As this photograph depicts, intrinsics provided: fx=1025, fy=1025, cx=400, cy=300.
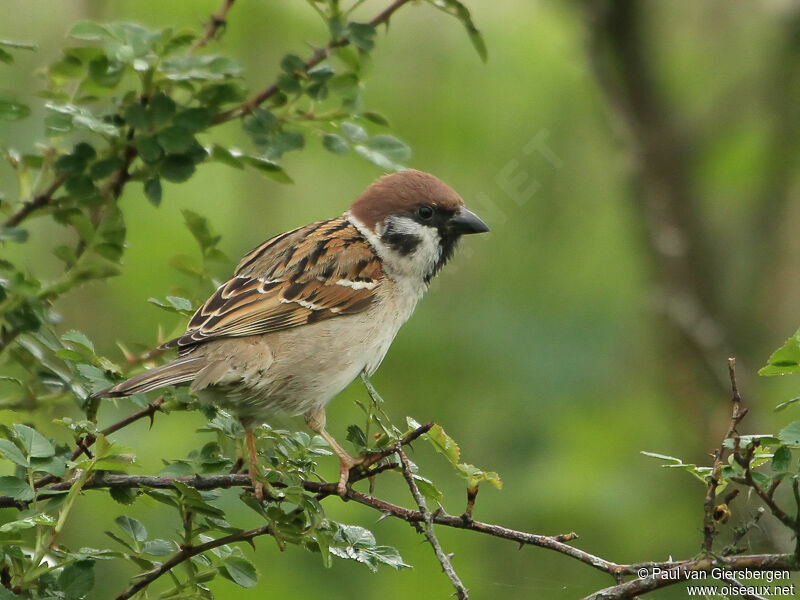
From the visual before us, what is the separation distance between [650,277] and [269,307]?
3.12 meters

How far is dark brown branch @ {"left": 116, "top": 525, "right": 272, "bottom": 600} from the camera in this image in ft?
7.93

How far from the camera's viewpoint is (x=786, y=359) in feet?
7.23

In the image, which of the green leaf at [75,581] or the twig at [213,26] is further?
the twig at [213,26]

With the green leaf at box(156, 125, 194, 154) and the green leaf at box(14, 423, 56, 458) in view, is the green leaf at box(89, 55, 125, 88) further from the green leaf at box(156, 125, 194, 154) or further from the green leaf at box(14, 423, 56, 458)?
the green leaf at box(14, 423, 56, 458)

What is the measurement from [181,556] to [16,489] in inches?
16.3

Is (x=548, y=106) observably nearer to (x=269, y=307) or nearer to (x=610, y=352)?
(x=610, y=352)

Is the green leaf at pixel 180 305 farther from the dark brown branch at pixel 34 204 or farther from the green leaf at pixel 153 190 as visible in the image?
the dark brown branch at pixel 34 204

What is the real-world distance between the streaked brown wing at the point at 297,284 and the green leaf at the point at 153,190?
601mm

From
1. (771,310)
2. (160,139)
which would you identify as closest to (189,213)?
(160,139)

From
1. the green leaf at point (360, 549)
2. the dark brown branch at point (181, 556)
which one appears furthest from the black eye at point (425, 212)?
the dark brown branch at point (181, 556)

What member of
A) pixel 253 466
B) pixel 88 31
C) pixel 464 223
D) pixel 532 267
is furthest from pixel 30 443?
pixel 532 267

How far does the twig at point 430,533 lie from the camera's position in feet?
7.21

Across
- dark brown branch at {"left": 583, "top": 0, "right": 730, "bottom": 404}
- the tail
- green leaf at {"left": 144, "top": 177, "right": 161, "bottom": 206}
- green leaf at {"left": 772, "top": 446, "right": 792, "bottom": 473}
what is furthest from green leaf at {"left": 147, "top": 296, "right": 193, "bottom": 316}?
dark brown branch at {"left": 583, "top": 0, "right": 730, "bottom": 404}

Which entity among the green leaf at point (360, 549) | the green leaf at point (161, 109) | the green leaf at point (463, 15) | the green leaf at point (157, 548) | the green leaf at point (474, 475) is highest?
the green leaf at point (463, 15)
